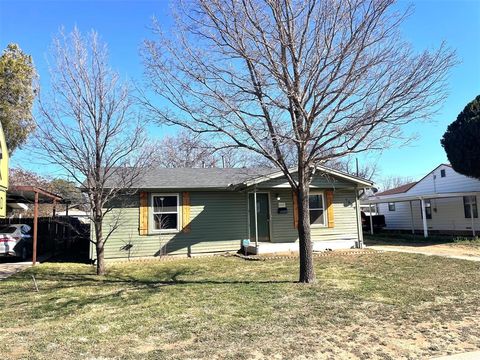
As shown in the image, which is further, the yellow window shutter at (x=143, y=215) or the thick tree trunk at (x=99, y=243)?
the yellow window shutter at (x=143, y=215)

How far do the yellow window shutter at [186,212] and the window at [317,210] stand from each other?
486 centimetres

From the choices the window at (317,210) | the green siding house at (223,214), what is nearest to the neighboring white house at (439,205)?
the green siding house at (223,214)

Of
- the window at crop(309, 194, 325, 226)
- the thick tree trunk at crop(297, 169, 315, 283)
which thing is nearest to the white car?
the thick tree trunk at crop(297, 169, 315, 283)

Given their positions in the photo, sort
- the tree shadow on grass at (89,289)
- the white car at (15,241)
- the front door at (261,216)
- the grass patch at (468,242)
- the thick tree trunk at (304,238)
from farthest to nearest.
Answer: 1. the grass patch at (468,242)
2. the front door at (261,216)
3. the white car at (15,241)
4. the thick tree trunk at (304,238)
5. the tree shadow on grass at (89,289)

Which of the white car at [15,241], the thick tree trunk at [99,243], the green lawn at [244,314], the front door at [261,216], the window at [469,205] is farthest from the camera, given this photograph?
the window at [469,205]

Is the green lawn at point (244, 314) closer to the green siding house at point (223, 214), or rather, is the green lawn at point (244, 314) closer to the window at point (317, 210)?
the green siding house at point (223, 214)

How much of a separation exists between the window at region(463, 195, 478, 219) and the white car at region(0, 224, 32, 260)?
20.5 metres

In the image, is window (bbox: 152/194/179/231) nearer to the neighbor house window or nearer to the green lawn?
the green lawn

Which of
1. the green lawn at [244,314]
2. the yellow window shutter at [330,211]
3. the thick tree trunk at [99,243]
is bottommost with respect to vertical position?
the green lawn at [244,314]

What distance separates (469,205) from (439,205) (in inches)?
85.7

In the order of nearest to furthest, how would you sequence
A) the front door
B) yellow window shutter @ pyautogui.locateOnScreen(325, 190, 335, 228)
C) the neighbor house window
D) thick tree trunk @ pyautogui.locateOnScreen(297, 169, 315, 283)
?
thick tree trunk @ pyautogui.locateOnScreen(297, 169, 315, 283) → the front door → yellow window shutter @ pyautogui.locateOnScreen(325, 190, 335, 228) → the neighbor house window

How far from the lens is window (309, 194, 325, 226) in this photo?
15961mm

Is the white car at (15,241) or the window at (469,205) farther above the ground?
the window at (469,205)

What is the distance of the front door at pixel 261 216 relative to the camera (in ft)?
51.1
